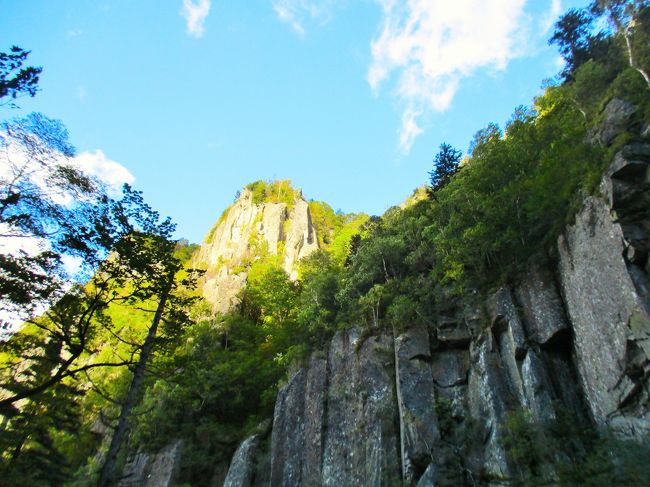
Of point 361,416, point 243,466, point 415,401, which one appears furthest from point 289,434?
point 415,401

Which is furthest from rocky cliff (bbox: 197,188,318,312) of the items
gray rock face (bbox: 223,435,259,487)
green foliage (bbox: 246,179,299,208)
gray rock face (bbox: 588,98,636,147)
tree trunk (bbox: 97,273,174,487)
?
gray rock face (bbox: 588,98,636,147)

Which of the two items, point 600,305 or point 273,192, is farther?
point 273,192

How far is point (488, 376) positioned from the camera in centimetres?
1581

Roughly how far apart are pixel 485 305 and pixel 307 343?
11486 millimetres

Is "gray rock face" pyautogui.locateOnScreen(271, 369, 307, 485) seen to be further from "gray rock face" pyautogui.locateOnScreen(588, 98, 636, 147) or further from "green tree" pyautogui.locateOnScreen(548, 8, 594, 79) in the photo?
"green tree" pyautogui.locateOnScreen(548, 8, 594, 79)

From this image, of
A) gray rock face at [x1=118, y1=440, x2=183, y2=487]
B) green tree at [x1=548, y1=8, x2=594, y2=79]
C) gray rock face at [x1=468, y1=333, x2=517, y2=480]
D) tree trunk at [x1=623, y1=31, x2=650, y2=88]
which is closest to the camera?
gray rock face at [x1=468, y1=333, x2=517, y2=480]

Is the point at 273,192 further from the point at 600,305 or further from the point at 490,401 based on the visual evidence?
the point at 600,305

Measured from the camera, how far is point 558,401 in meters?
13.3

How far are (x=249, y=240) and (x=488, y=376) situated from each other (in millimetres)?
44923


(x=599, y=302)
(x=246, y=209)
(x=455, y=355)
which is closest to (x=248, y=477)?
(x=455, y=355)

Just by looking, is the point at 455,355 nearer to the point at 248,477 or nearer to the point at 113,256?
the point at 248,477

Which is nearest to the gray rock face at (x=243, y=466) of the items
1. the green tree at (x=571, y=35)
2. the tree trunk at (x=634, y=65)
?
the tree trunk at (x=634, y=65)

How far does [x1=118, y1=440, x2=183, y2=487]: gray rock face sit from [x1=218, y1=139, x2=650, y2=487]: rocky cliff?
3552 millimetres

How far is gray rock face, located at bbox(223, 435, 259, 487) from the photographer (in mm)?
20141
